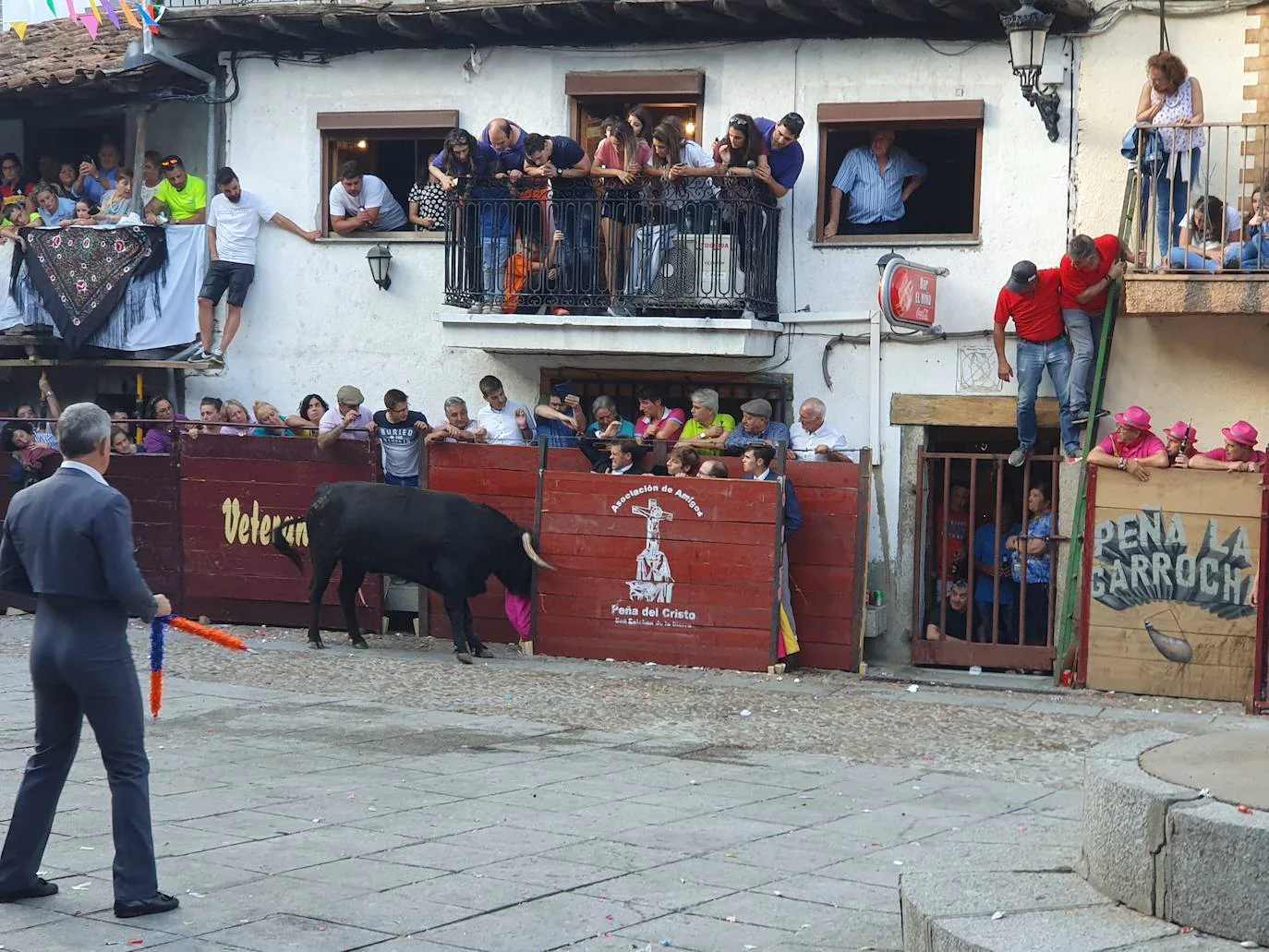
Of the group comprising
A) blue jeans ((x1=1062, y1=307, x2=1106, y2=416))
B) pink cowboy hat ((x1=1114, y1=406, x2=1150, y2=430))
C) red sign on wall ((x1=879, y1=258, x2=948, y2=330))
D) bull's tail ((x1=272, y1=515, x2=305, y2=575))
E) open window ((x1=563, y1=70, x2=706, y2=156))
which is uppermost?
open window ((x1=563, y1=70, x2=706, y2=156))

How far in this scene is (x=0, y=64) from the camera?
1953cm

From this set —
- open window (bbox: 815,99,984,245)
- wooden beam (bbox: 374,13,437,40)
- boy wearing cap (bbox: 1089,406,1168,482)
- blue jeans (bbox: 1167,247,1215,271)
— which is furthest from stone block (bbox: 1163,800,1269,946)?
wooden beam (bbox: 374,13,437,40)

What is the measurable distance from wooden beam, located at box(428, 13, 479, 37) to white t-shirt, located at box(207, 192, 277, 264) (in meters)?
2.58

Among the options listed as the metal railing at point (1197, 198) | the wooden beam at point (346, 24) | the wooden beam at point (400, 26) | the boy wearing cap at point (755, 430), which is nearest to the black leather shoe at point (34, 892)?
the boy wearing cap at point (755, 430)

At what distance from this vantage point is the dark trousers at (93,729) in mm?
6539

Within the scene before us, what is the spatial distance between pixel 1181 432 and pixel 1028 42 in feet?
10.5

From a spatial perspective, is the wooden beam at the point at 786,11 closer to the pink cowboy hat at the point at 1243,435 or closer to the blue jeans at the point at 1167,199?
the blue jeans at the point at 1167,199

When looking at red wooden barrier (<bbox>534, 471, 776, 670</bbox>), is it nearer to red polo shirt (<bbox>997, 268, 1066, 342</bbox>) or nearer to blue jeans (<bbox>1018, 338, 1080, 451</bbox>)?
blue jeans (<bbox>1018, 338, 1080, 451</bbox>)

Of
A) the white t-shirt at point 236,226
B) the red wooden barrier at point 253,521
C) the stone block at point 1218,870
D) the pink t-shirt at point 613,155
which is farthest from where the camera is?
the white t-shirt at point 236,226

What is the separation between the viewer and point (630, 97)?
16297 millimetres

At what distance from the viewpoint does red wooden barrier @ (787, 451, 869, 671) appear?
14.1 metres

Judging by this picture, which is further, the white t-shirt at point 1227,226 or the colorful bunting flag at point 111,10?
the colorful bunting flag at point 111,10

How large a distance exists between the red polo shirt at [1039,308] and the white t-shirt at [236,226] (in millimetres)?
7256

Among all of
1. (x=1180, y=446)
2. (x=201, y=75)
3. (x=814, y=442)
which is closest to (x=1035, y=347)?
(x=1180, y=446)
